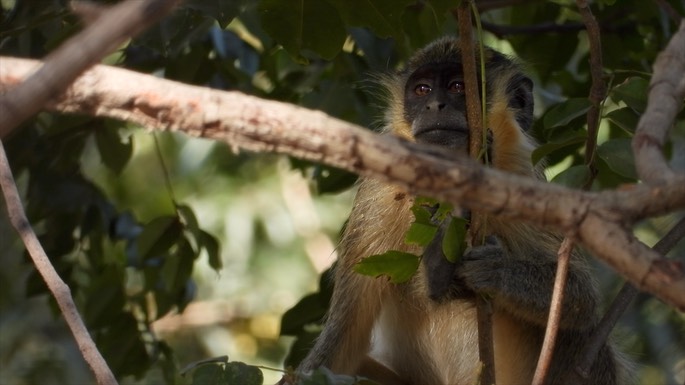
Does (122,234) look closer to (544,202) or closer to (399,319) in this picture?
(399,319)

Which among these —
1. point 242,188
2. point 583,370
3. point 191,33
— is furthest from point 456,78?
point 242,188

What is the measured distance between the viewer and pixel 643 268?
1.90 m

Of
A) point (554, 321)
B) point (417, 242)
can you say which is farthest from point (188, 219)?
point (554, 321)

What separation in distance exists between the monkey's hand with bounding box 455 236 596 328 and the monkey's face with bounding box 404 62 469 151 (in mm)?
414

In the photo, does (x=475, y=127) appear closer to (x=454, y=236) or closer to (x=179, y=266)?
(x=454, y=236)

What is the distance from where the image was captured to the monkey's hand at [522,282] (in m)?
3.91

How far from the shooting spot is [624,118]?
3873 millimetres

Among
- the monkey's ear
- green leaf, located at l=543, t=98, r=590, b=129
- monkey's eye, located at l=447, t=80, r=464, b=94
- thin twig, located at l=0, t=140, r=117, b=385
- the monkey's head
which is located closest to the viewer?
thin twig, located at l=0, t=140, r=117, b=385

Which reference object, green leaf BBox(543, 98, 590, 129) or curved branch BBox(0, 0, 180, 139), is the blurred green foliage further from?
curved branch BBox(0, 0, 180, 139)

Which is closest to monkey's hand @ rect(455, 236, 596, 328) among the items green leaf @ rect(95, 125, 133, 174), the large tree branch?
the large tree branch

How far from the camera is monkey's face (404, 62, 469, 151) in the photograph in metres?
4.13

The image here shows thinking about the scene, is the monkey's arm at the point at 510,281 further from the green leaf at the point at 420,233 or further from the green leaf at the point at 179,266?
the green leaf at the point at 179,266

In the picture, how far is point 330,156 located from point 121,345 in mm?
3575

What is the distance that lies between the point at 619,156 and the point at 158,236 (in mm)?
2343
